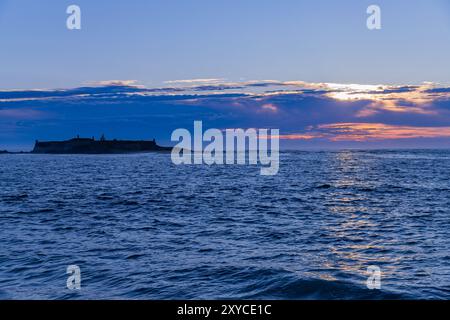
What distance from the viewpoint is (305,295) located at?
45.5 ft

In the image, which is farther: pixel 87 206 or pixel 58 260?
pixel 87 206

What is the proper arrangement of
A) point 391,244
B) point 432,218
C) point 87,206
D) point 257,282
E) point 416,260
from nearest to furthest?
point 257,282 < point 416,260 < point 391,244 < point 432,218 < point 87,206

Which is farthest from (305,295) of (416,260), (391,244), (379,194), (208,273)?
(379,194)

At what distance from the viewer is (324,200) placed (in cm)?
4112

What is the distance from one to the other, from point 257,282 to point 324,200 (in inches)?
1082

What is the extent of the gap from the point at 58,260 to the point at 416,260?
1466cm

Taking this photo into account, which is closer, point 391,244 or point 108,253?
point 108,253
